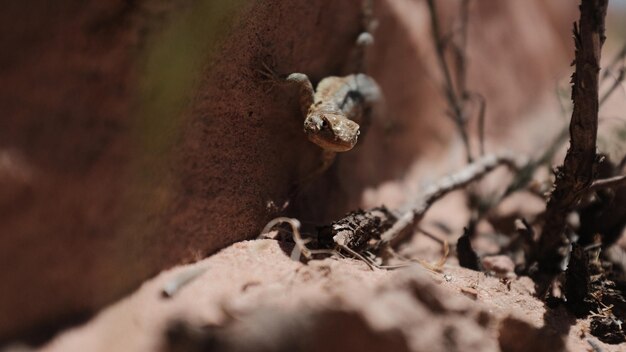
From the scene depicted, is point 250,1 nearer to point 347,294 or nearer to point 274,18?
point 274,18

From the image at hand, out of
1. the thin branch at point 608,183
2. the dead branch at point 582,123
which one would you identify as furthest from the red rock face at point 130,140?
the thin branch at point 608,183

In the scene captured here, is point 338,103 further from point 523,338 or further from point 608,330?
point 608,330

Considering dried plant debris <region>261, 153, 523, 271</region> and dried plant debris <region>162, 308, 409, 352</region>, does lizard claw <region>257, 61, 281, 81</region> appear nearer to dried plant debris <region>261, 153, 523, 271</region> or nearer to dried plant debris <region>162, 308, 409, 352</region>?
dried plant debris <region>261, 153, 523, 271</region>

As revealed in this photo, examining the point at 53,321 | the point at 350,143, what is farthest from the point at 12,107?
the point at 350,143

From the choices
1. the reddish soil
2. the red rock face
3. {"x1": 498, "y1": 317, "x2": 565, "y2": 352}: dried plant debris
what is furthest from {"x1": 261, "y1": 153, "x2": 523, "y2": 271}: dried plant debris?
{"x1": 498, "y1": 317, "x2": 565, "y2": 352}: dried plant debris

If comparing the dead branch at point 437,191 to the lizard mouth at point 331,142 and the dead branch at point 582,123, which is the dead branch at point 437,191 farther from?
the dead branch at point 582,123

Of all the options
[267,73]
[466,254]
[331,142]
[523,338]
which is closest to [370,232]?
[331,142]
